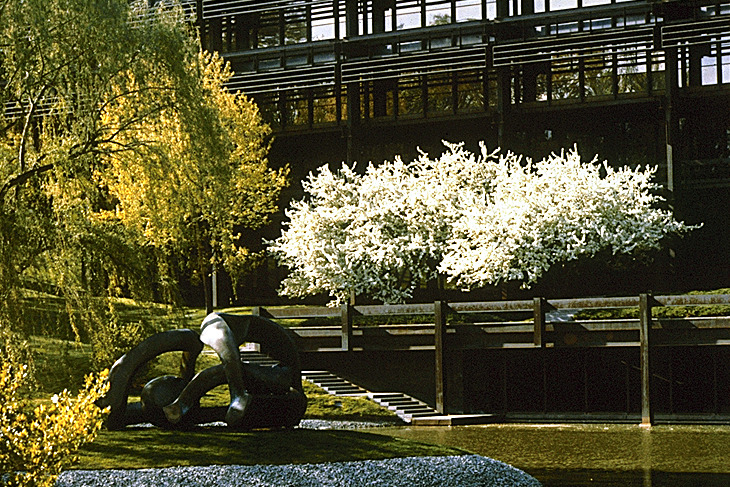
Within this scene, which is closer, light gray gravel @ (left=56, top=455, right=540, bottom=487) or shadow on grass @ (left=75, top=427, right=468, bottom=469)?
light gray gravel @ (left=56, top=455, right=540, bottom=487)

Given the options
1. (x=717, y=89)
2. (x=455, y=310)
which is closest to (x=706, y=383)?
(x=455, y=310)

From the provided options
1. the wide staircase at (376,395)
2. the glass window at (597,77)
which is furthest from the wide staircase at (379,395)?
the glass window at (597,77)

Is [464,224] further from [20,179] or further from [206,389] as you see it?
[20,179]

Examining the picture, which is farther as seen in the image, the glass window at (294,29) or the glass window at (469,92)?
the glass window at (294,29)

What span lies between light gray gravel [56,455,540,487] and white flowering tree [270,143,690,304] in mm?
17405

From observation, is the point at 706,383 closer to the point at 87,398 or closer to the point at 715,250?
the point at 715,250

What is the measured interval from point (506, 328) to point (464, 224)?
7.47 meters

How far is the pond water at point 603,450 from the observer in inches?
808

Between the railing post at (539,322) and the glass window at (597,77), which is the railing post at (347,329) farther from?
the glass window at (597,77)

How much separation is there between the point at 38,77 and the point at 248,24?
3295 cm

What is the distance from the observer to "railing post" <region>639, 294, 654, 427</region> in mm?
29234

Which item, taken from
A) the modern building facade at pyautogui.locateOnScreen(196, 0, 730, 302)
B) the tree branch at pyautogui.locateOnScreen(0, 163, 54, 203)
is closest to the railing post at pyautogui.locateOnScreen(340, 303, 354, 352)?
the modern building facade at pyautogui.locateOnScreen(196, 0, 730, 302)

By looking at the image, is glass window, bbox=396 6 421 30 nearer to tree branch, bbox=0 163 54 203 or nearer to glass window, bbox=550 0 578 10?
glass window, bbox=550 0 578 10

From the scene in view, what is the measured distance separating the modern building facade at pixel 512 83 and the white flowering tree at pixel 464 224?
1999mm
